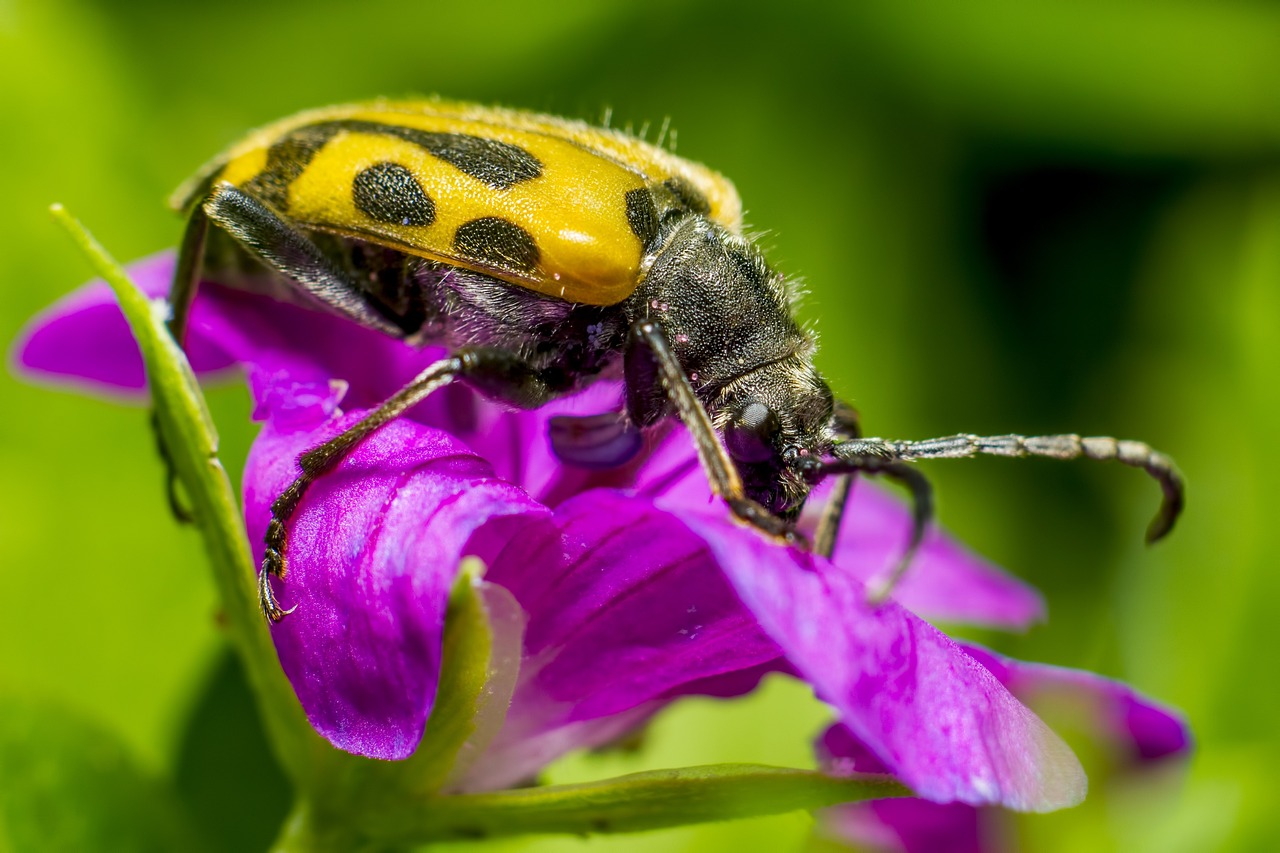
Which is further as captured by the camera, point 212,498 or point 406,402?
point 406,402

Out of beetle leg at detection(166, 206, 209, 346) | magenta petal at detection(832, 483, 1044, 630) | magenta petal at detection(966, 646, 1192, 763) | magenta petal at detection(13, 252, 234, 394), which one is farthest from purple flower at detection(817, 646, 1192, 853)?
magenta petal at detection(13, 252, 234, 394)

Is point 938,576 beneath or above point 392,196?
beneath

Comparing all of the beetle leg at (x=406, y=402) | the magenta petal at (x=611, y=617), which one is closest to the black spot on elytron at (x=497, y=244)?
the beetle leg at (x=406, y=402)

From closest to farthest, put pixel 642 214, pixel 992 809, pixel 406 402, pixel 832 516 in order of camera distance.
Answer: pixel 406 402, pixel 642 214, pixel 832 516, pixel 992 809

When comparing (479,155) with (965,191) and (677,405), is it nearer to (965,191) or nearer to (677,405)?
(677,405)

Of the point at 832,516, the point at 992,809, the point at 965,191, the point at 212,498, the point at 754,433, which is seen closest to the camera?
the point at 212,498

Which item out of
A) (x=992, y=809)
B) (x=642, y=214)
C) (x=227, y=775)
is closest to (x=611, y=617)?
(x=642, y=214)
